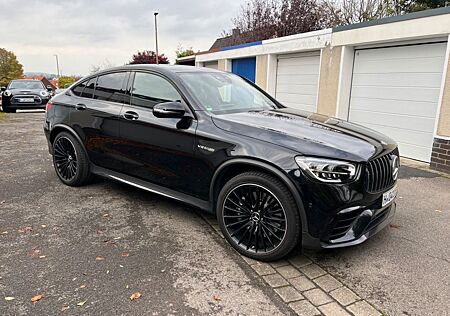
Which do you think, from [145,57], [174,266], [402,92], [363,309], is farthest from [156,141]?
[145,57]

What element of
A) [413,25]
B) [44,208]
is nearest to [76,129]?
[44,208]

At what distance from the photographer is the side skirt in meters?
3.52

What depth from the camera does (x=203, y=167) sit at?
3.39m

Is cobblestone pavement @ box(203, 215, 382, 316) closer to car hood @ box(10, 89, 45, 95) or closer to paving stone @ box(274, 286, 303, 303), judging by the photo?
paving stone @ box(274, 286, 303, 303)

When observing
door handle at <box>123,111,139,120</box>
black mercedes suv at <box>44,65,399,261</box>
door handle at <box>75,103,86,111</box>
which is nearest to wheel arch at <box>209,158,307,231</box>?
black mercedes suv at <box>44,65,399,261</box>

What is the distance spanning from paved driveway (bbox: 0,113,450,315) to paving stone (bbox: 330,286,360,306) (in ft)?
0.07

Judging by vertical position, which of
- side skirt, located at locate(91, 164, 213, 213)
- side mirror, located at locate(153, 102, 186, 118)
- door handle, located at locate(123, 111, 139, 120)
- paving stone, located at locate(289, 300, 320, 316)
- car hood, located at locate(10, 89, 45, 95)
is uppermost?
side mirror, located at locate(153, 102, 186, 118)

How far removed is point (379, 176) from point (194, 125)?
68.3 inches

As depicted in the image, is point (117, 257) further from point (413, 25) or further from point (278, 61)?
point (278, 61)

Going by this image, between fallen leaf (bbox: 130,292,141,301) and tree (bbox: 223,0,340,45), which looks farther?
tree (bbox: 223,0,340,45)

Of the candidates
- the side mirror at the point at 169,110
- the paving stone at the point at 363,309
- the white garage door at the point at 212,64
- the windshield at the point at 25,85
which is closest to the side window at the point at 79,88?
the side mirror at the point at 169,110

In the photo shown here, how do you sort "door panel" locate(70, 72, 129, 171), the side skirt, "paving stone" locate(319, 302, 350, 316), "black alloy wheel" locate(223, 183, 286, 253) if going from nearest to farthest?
"paving stone" locate(319, 302, 350, 316) < "black alloy wheel" locate(223, 183, 286, 253) < the side skirt < "door panel" locate(70, 72, 129, 171)

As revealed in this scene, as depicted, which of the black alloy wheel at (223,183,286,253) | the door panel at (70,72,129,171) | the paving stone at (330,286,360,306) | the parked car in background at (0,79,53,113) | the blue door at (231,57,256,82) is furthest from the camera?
the parked car in background at (0,79,53,113)

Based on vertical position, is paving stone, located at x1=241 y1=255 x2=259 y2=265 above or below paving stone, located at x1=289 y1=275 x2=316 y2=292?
above
